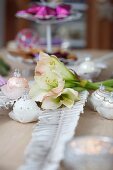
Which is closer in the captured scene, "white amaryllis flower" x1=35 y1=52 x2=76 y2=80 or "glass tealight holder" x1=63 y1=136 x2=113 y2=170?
"glass tealight holder" x1=63 y1=136 x2=113 y2=170

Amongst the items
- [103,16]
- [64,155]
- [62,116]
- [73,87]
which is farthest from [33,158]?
[103,16]

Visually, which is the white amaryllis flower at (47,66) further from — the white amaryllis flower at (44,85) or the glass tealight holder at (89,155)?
the glass tealight holder at (89,155)

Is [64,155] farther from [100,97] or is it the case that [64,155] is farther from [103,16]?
[103,16]

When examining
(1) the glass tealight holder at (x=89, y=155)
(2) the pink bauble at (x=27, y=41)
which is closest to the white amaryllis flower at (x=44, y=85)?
(1) the glass tealight holder at (x=89, y=155)

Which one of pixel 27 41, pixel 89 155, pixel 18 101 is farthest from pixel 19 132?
pixel 27 41

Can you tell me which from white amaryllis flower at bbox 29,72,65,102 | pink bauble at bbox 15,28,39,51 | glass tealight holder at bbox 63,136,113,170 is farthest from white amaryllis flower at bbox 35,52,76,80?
pink bauble at bbox 15,28,39,51

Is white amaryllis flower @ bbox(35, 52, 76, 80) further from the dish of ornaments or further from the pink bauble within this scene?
the pink bauble
